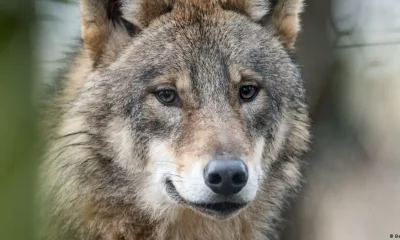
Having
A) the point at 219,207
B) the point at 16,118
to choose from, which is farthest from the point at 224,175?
the point at 16,118

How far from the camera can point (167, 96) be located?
8.27 feet

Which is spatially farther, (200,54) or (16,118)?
(200,54)

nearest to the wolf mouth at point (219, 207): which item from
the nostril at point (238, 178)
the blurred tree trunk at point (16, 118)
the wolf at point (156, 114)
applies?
the wolf at point (156, 114)

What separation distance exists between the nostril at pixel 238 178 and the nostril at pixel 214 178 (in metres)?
0.05

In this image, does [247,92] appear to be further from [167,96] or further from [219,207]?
[219,207]

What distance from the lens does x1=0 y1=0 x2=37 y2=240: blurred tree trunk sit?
2.78 ft

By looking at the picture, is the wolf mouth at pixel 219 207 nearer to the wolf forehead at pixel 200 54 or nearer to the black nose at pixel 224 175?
the black nose at pixel 224 175

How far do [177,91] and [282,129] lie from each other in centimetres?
59

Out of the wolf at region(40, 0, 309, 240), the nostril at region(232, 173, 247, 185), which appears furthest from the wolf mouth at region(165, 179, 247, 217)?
the nostril at region(232, 173, 247, 185)

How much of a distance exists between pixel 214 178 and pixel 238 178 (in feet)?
0.28

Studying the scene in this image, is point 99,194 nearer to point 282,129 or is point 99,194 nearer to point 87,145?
point 87,145

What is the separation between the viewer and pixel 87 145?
2.67 metres

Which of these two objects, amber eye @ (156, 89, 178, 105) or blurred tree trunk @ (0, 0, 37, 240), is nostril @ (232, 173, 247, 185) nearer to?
amber eye @ (156, 89, 178, 105)

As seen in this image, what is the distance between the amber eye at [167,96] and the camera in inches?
98.7
